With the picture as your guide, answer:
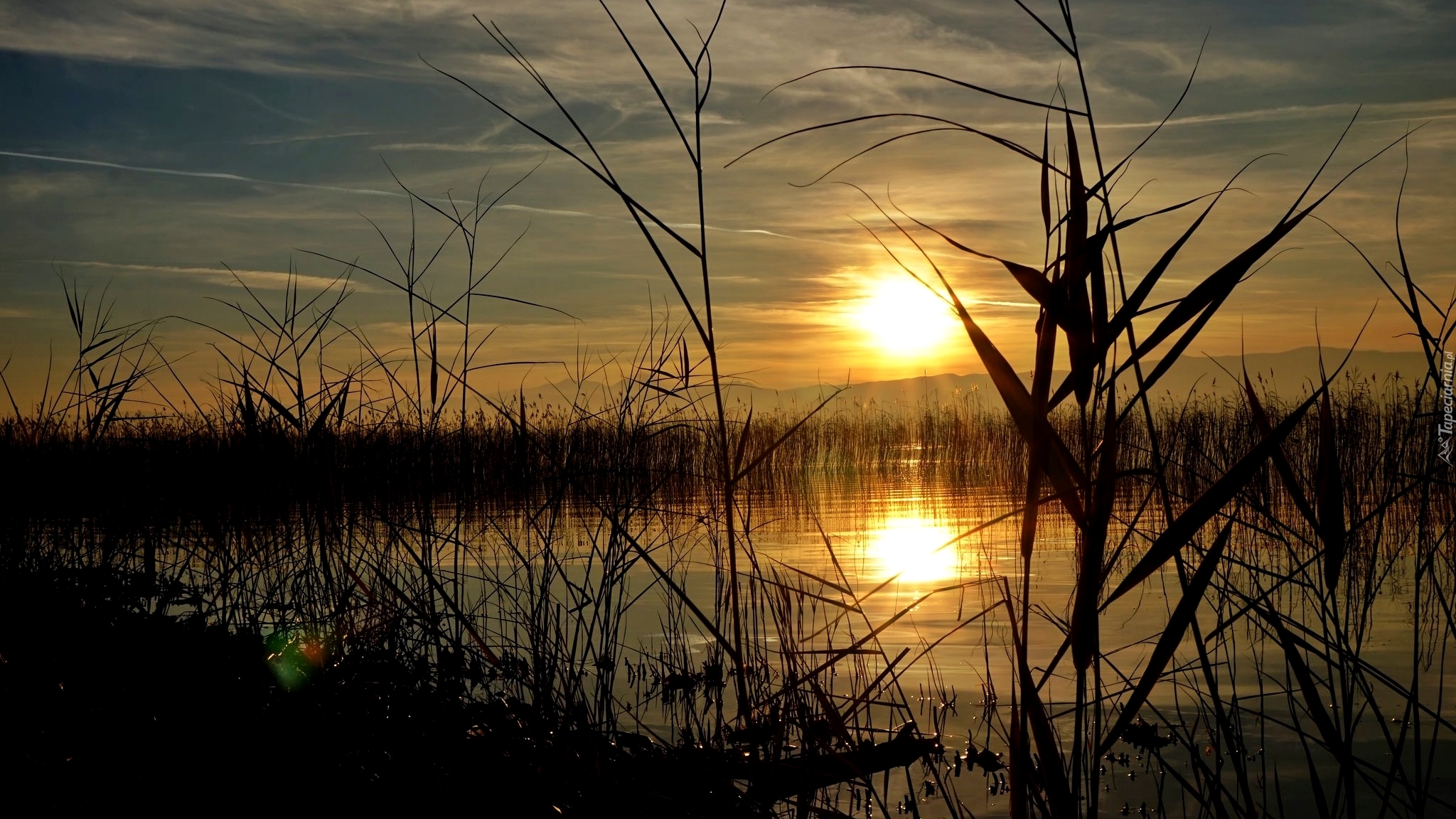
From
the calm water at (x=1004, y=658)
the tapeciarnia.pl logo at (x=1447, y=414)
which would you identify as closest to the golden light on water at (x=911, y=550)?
the calm water at (x=1004, y=658)

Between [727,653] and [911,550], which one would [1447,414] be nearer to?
[727,653]

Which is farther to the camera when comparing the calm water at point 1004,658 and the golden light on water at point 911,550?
the golden light on water at point 911,550

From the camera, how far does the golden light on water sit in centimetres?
573

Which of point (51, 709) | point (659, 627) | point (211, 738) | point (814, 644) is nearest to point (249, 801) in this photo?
point (211, 738)

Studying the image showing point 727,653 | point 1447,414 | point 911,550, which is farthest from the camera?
point 911,550

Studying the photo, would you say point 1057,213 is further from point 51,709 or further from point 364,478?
point 364,478

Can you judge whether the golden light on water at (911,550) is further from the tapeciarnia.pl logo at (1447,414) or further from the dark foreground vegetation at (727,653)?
the tapeciarnia.pl logo at (1447,414)

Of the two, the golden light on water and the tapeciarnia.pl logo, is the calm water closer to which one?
the golden light on water

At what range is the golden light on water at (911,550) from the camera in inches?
225

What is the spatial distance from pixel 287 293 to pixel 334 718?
1.54 meters

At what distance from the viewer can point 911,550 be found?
6816 millimetres

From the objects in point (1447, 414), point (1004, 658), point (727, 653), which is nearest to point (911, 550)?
point (1004, 658)

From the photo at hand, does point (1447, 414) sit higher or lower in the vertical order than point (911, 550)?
higher

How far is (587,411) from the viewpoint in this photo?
3.34 metres
